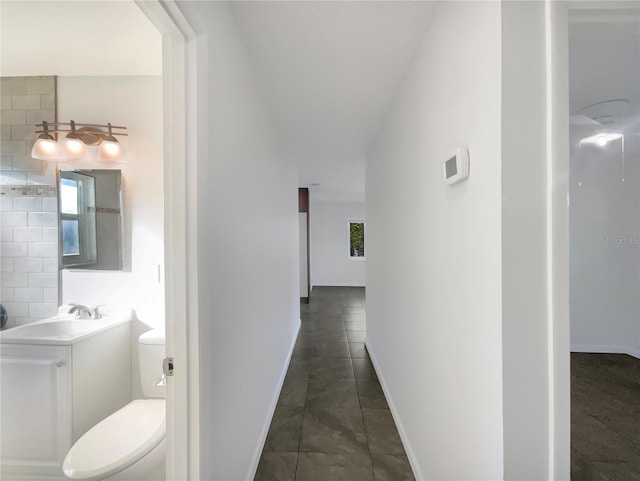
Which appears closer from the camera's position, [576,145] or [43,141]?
[43,141]

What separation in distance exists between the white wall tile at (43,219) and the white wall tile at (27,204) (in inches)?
1.4

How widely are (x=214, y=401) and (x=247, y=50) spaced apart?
1753 mm

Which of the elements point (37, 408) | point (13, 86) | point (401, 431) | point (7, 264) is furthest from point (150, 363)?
point (13, 86)

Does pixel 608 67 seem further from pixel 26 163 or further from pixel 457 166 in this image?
pixel 26 163

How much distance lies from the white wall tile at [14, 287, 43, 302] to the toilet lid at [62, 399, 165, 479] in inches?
44.0

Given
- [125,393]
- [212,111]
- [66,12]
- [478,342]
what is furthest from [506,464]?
[66,12]

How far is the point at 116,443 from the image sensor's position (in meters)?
1.33

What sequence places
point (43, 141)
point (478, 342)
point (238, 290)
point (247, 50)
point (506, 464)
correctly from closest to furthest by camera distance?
point (506, 464)
point (478, 342)
point (238, 290)
point (247, 50)
point (43, 141)

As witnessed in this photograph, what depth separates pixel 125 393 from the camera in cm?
186

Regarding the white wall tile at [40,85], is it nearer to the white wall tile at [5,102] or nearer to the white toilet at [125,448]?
the white wall tile at [5,102]

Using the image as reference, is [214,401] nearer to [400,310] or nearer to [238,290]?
[238,290]

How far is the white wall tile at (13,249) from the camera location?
185 cm

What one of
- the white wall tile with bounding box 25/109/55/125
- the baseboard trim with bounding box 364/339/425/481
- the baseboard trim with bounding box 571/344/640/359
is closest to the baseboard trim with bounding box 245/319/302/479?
the baseboard trim with bounding box 364/339/425/481

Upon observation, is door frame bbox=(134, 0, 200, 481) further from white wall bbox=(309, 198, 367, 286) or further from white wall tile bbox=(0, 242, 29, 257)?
white wall bbox=(309, 198, 367, 286)
